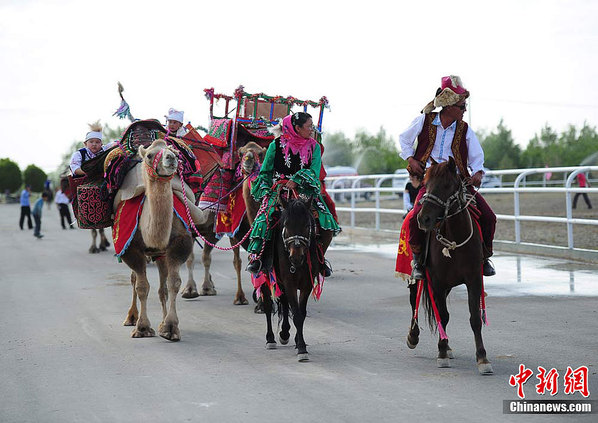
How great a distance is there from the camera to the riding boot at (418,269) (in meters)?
7.50

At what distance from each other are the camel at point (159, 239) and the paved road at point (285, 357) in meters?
0.28

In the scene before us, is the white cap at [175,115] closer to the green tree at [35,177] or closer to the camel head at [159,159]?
the camel head at [159,159]

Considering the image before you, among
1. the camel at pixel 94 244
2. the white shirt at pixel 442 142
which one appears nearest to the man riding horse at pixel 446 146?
the white shirt at pixel 442 142

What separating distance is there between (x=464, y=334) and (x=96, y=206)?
4.86m

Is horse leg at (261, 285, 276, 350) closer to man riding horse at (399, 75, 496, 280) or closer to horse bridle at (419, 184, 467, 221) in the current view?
man riding horse at (399, 75, 496, 280)

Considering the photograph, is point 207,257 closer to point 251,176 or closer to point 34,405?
point 251,176

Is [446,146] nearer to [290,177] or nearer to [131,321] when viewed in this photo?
[290,177]

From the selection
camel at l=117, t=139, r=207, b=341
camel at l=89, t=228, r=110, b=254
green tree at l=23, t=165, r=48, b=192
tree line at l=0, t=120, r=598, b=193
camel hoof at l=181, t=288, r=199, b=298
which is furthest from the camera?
green tree at l=23, t=165, r=48, b=192

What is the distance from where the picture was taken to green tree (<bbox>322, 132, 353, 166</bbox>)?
4889 inches

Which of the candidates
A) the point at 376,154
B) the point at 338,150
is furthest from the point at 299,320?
the point at 338,150

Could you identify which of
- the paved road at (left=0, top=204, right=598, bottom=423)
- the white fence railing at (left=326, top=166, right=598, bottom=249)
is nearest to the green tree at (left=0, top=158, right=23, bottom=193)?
the white fence railing at (left=326, top=166, right=598, bottom=249)

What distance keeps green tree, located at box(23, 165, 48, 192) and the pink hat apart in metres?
102

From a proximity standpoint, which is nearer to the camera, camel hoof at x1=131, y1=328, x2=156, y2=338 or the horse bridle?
the horse bridle

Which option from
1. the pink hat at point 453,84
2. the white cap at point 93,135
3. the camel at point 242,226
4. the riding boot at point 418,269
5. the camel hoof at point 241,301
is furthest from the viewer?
the white cap at point 93,135
